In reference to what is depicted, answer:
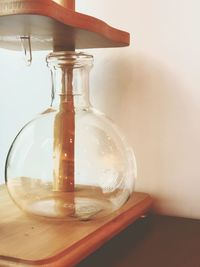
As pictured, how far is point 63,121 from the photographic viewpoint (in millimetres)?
733

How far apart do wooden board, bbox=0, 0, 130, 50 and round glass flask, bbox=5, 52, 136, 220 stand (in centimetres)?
4

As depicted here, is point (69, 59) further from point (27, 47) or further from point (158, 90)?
point (158, 90)

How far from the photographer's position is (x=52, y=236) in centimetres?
58

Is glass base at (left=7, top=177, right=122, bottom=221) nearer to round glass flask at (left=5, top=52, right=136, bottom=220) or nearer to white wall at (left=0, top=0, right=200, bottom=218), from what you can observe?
round glass flask at (left=5, top=52, right=136, bottom=220)

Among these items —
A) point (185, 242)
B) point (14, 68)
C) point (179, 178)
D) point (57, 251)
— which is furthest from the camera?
point (14, 68)

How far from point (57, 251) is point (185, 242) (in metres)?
0.21

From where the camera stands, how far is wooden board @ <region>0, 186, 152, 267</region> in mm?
507

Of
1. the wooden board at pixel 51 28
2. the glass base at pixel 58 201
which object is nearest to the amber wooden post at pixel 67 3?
the wooden board at pixel 51 28

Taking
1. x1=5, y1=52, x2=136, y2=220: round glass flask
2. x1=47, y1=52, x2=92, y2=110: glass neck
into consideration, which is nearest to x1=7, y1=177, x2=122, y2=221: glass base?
x1=5, y1=52, x2=136, y2=220: round glass flask

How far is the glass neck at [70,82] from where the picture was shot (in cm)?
72

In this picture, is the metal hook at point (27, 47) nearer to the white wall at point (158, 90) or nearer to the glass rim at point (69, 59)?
the glass rim at point (69, 59)

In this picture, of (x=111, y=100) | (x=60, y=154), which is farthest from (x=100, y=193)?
(x=111, y=100)

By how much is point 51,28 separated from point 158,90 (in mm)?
272

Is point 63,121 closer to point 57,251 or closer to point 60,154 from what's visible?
point 60,154
